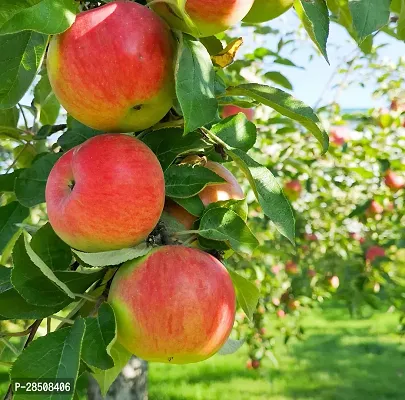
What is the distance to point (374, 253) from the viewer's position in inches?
109

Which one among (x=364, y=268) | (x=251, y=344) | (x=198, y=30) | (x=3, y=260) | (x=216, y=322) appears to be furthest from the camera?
(x=251, y=344)

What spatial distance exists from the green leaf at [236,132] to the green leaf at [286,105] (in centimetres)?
7

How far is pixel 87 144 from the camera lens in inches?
30.3

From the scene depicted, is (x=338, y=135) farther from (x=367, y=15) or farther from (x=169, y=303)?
(x=169, y=303)

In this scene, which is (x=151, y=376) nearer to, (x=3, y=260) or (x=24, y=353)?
(x=3, y=260)

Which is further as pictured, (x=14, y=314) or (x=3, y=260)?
(x=3, y=260)

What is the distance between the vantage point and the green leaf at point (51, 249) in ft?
2.68

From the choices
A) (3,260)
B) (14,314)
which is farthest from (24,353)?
(3,260)

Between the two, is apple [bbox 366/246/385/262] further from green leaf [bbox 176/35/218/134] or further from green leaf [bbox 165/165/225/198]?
green leaf [bbox 176/35/218/134]

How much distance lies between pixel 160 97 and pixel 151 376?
13.7 ft

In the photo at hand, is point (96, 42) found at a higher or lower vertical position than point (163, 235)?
higher

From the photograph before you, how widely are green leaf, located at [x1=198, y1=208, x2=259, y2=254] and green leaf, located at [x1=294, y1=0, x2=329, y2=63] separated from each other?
245 millimetres

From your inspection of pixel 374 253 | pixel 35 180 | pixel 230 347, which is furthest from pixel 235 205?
pixel 374 253

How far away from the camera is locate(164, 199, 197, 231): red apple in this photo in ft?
2.84
